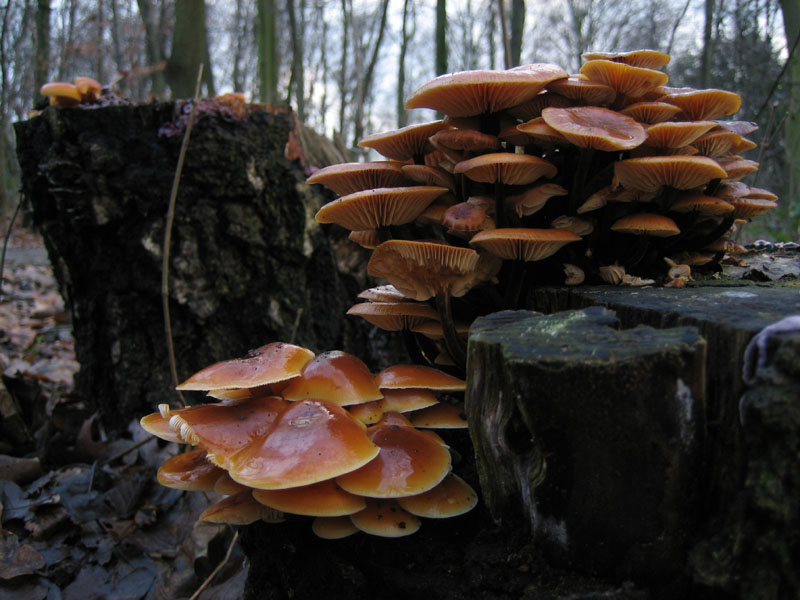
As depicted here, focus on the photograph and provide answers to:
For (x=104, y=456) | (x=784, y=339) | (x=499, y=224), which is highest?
(x=499, y=224)

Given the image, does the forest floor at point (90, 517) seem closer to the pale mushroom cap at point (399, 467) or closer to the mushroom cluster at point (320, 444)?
the mushroom cluster at point (320, 444)

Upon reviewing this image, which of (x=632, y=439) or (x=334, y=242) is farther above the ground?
(x=334, y=242)

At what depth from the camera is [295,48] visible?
33.3 feet

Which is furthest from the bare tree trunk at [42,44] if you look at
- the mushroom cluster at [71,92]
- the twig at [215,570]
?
the twig at [215,570]

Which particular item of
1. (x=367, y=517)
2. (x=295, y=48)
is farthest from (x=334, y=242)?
(x=295, y=48)

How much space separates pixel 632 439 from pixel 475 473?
0.73 metres

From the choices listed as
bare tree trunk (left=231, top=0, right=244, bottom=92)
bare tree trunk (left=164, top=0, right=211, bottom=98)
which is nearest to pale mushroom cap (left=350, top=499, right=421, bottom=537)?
bare tree trunk (left=164, top=0, right=211, bottom=98)

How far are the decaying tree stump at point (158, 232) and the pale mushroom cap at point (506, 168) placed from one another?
190cm

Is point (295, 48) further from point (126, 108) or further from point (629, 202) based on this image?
point (629, 202)

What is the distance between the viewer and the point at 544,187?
192 centimetres

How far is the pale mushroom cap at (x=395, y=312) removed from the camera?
203cm

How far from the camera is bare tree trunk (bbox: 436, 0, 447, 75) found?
22.5 ft

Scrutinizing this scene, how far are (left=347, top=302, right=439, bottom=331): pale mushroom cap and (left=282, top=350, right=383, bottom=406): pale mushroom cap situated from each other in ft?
1.07

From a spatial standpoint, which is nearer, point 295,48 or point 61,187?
point 61,187
